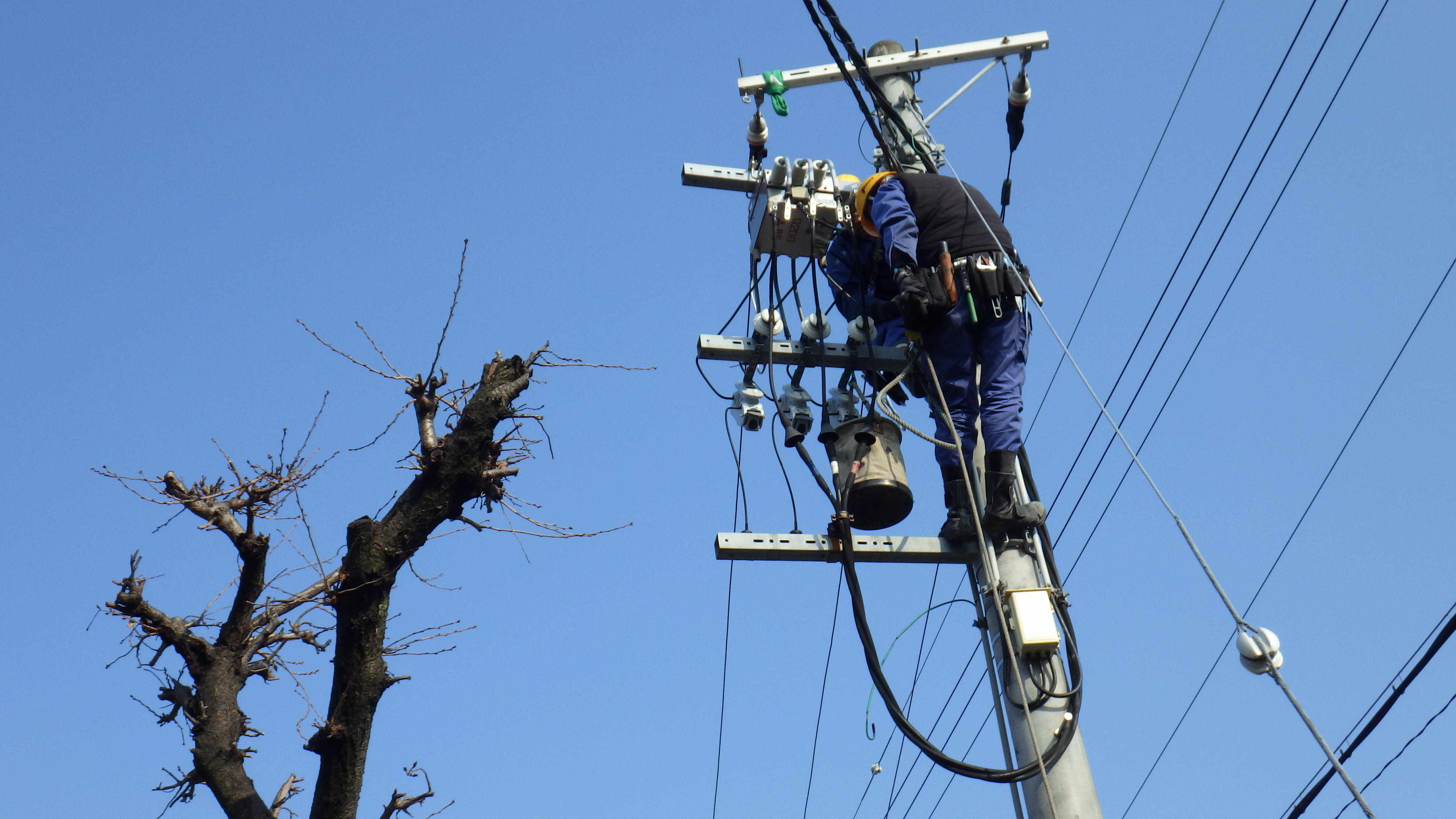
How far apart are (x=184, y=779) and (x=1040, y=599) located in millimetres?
3560

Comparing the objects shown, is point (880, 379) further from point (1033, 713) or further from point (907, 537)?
point (1033, 713)

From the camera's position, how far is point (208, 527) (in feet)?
18.0

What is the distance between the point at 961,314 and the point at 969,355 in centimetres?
20

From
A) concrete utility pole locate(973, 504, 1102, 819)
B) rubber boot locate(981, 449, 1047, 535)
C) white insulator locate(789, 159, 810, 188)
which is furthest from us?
white insulator locate(789, 159, 810, 188)

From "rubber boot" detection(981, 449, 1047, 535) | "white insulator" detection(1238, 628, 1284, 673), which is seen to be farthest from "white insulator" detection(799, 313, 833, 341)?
"white insulator" detection(1238, 628, 1284, 673)

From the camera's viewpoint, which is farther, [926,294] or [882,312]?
[882,312]

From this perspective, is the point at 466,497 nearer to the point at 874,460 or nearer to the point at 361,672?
→ the point at 361,672

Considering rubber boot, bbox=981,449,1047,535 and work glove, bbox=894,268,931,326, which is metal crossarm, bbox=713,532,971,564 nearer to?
rubber boot, bbox=981,449,1047,535

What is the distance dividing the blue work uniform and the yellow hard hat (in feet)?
0.38

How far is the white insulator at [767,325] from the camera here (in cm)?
672

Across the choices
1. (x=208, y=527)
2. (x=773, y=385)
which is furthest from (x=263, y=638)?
(x=773, y=385)

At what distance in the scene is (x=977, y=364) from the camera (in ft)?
20.6

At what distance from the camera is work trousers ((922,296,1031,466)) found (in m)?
6.15

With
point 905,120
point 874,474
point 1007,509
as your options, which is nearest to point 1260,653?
point 1007,509
